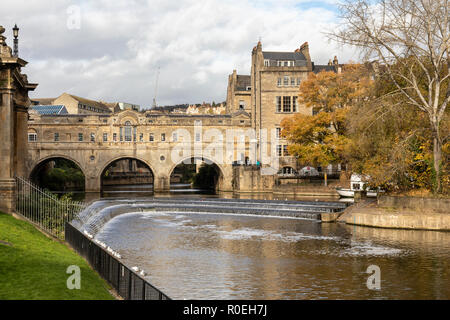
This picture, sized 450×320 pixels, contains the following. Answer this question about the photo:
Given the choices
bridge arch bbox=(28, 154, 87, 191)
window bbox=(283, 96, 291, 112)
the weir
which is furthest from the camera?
window bbox=(283, 96, 291, 112)

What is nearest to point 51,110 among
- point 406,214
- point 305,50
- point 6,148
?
point 305,50

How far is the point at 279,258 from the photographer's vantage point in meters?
18.7

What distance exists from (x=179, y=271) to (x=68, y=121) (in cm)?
5029

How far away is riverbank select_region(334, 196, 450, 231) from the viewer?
2550 centimetres

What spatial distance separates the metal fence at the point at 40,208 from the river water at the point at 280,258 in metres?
2.42

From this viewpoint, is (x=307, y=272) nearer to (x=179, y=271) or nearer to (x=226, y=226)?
(x=179, y=271)

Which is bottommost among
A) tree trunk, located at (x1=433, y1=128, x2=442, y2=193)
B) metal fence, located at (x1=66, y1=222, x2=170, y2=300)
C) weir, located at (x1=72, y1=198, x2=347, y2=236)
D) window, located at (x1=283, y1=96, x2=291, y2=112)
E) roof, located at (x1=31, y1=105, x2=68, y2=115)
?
weir, located at (x1=72, y1=198, x2=347, y2=236)

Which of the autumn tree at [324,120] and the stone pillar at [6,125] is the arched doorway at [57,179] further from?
the stone pillar at [6,125]

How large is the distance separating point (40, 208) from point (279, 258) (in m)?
9.27

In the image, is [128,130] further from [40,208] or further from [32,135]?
[40,208]

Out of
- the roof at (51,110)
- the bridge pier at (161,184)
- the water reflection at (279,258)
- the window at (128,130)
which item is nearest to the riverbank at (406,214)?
the water reflection at (279,258)

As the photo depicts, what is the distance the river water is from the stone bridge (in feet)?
113

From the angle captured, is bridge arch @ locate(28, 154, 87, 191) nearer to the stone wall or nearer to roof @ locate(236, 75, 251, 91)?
roof @ locate(236, 75, 251, 91)

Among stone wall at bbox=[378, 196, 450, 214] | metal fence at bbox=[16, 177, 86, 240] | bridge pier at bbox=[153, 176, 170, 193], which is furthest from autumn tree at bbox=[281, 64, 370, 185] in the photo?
metal fence at bbox=[16, 177, 86, 240]
